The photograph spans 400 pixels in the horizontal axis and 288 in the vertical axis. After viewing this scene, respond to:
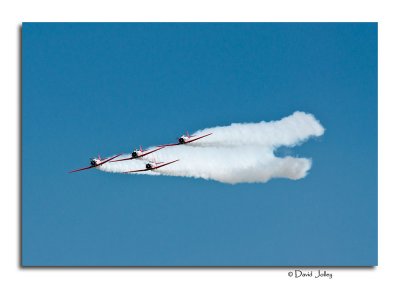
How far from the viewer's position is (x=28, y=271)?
43844 millimetres

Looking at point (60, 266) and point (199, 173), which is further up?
point (199, 173)

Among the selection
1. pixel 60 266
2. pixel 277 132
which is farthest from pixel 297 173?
pixel 60 266

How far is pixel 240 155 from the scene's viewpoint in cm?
5050

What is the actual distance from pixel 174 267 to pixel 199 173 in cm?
688

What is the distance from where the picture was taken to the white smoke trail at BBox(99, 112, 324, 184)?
1870 inches

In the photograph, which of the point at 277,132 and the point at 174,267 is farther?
the point at 277,132

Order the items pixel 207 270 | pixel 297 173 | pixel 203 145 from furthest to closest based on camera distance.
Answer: pixel 203 145 → pixel 297 173 → pixel 207 270

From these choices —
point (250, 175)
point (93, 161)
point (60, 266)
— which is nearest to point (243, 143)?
point (250, 175)

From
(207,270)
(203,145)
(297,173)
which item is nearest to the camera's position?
(207,270)

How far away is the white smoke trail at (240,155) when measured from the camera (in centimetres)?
4750

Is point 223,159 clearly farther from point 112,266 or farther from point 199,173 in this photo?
point 112,266

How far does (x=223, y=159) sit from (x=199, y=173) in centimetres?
126
